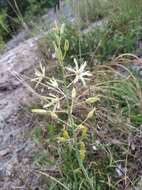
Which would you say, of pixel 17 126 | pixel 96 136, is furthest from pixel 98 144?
pixel 17 126

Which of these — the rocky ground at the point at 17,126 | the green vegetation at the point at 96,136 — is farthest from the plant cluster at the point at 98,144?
the rocky ground at the point at 17,126

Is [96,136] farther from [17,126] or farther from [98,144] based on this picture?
[17,126]

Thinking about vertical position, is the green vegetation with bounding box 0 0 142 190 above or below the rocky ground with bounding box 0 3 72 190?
above

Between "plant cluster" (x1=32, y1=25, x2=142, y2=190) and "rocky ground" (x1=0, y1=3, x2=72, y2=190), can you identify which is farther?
"rocky ground" (x1=0, y1=3, x2=72, y2=190)

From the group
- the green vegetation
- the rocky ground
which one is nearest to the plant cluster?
the green vegetation

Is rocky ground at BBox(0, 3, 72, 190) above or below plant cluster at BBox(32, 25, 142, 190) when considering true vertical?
below

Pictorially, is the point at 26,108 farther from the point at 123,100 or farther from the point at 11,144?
the point at 123,100

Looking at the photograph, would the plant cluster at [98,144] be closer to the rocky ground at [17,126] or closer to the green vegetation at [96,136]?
the green vegetation at [96,136]

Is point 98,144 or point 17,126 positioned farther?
point 17,126

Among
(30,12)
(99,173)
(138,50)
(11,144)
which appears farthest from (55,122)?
(30,12)

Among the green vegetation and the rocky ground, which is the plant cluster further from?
the rocky ground

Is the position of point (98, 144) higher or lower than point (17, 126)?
higher
